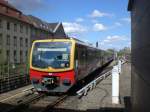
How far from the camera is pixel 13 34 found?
206 ft

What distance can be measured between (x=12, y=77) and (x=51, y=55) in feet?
14.2

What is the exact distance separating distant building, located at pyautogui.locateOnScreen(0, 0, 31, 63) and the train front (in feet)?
128

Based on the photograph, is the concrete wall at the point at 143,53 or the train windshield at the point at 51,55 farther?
the train windshield at the point at 51,55

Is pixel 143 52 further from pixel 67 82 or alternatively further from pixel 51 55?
pixel 51 55

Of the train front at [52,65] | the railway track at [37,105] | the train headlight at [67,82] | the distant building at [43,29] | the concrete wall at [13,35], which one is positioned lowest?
the railway track at [37,105]

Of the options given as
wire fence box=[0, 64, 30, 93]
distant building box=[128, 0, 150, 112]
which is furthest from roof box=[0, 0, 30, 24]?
distant building box=[128, 0, 150, 112]

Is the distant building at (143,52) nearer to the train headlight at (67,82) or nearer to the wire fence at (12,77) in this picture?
the train headlight at (67,82)

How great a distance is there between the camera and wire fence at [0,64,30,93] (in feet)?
59.8

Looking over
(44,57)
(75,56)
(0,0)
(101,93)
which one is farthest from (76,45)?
(0,0)

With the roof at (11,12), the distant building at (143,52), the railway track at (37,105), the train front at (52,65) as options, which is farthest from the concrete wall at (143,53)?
the roof at (11,12)

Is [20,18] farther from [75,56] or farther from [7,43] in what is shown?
[75,56]

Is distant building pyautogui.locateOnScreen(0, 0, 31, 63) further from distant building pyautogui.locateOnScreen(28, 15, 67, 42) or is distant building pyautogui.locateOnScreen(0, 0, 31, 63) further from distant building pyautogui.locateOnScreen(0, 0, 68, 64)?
distant building pyautogui.locateOnScreen(28, 15, 67, 42)

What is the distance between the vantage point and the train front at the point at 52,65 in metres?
16.0

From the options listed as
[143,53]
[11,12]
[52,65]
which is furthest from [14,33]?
[143,53]
